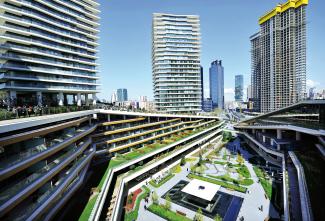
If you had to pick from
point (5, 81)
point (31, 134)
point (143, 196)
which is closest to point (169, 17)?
point (5, 81)

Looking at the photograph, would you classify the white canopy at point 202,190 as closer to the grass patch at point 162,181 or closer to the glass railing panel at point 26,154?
the grass patch at point 162,181

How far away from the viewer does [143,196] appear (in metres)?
39.6

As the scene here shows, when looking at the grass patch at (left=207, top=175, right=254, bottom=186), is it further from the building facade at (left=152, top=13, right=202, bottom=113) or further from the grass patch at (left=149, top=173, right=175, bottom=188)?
the building facade at (left=152, top=13, right=202, bottom=113)

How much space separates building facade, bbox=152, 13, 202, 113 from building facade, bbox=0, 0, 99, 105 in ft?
124

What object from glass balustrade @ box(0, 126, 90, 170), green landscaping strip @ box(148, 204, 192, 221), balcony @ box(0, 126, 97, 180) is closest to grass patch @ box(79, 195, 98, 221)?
balcony @ box(0, 126, 97, 180)

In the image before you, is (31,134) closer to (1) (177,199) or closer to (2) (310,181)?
(1) (177,199)

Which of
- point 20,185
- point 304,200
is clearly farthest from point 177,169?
point 20,185

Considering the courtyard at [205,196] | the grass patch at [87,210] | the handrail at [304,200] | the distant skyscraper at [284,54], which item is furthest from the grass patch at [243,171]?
the distant skyscraper at [284,54]

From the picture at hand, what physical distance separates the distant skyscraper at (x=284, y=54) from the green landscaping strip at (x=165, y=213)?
101823 mm

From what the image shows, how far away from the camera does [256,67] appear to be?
Answer: 436 ft

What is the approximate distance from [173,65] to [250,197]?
236ft

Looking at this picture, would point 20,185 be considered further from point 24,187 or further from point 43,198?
point 43,198

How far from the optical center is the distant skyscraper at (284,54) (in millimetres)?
103000

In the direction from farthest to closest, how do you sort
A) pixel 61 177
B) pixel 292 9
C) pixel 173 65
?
pixel 292 9 < pixel 173 65 < pixel 61 177
